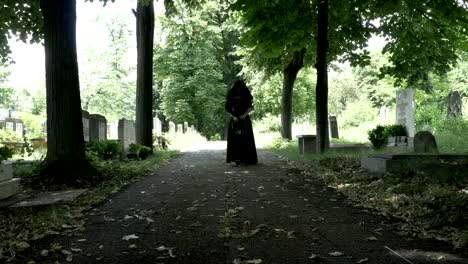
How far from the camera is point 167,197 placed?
25.4 feet

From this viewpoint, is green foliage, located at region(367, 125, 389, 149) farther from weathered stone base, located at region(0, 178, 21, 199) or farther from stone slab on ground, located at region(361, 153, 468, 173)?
weathered stone base, located at region(0, 178, 21, 199)

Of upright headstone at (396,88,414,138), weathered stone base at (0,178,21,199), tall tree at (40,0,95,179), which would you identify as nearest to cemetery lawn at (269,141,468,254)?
tall tree at (40,0,95,179)

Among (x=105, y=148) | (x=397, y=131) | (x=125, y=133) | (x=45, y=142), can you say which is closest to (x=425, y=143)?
(x=397, y=131)

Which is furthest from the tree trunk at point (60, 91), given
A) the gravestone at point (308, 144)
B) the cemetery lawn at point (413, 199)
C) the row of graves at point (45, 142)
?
the gravestone at point (308, 144)

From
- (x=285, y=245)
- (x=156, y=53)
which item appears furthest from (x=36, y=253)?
(x=156, y=53)

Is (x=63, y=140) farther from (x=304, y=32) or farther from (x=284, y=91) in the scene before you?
(x=284, y=91)

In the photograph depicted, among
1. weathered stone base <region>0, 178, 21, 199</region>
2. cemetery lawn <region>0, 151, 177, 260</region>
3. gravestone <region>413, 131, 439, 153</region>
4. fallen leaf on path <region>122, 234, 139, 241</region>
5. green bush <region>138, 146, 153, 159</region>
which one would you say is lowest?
fallen leaf on path <region>122, 234, 139, 241</region>

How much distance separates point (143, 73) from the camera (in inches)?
677

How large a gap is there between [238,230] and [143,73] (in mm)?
12743

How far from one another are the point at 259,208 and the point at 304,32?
10.2 m

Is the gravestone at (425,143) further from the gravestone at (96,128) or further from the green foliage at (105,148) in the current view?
the gravestone at (96,128)

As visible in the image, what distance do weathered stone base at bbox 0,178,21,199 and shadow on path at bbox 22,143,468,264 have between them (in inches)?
57.2

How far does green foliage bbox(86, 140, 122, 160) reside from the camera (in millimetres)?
13102

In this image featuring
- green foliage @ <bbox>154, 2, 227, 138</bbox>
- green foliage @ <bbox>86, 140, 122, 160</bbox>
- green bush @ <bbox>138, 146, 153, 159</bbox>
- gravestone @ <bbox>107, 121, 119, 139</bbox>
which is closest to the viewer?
green foliage @ <bbox>86, 140, 122, 160</bbox>
